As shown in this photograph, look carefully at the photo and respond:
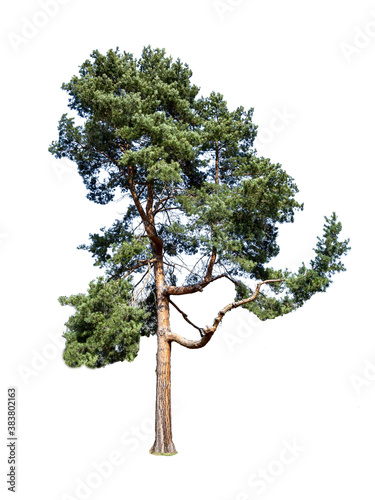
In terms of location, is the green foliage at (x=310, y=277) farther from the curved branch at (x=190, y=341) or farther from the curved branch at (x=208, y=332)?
the curved branch at (x=190, y=341)

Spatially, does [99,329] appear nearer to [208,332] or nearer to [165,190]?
[208,332]

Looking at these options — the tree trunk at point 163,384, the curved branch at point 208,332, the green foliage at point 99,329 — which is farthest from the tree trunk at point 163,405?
the green foliage at point 99,329

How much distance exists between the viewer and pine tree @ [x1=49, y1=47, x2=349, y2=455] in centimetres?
891

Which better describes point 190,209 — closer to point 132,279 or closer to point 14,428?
point 132,279

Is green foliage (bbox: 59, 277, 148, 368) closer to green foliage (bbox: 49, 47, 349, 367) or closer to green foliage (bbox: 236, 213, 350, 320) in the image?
green foliage (bbox: 49, 47, 349, 367)

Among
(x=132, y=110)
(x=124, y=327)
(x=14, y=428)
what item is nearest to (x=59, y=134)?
(x=132, y=110)

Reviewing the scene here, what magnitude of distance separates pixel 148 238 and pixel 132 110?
2.97 meters

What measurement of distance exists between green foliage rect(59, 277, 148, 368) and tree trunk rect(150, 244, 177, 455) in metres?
0.92

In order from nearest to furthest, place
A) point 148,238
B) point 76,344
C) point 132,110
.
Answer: point 76,344 → point 132,110 → point 148,238

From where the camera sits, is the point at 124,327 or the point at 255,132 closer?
the point at 124,327

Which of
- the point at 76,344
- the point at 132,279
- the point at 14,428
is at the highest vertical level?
the point at 132,279

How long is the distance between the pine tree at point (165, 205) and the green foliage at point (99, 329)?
0.02 meters

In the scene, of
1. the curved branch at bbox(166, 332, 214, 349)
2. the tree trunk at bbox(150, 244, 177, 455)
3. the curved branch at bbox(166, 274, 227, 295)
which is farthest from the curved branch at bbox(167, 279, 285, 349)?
the curved branch at bbox(166, 274, 227, 295)

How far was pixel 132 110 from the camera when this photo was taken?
31.0ft
